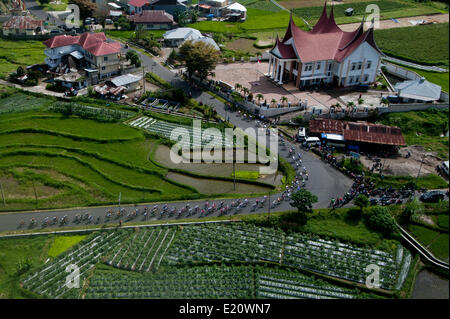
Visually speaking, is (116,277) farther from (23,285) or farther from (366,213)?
(366,213)

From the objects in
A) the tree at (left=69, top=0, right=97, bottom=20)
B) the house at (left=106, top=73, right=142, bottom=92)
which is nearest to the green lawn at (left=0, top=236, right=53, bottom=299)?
the house at (left=106, top=73, right=142, bottom=92)

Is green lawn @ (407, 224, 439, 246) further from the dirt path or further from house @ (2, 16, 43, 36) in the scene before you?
house @ (2, 16, 43, 36)

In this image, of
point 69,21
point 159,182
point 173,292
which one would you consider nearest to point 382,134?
point 159,182

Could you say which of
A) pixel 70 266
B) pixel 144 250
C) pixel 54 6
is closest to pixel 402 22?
pixel 54 6

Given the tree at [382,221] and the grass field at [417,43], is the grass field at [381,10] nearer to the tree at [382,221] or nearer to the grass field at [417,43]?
the grass field at [417,43]

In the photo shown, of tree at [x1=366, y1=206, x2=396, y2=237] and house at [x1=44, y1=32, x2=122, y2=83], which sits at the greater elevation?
house at [x1=44, y1=32, x2=122, y2=83]

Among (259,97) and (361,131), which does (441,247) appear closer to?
(361,131)

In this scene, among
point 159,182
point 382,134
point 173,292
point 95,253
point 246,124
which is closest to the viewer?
point 173,292
